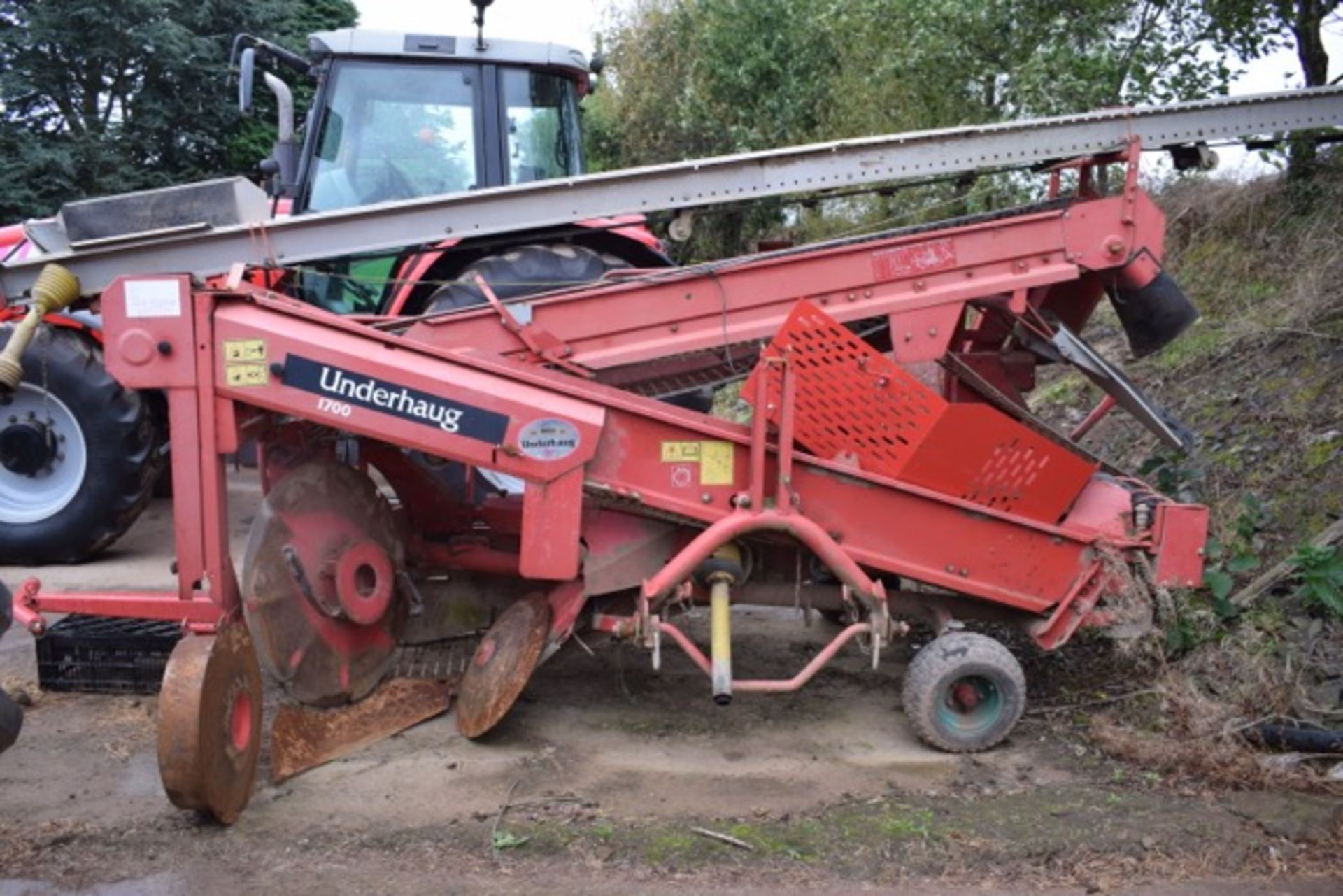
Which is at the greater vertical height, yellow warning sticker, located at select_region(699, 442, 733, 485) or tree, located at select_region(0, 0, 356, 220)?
tree, located at select_region(0, 0, 356, 220)

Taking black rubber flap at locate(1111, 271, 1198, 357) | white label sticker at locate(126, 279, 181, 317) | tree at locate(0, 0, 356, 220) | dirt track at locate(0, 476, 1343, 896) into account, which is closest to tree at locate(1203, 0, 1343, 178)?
black rubber flap at locate(1111, 271, 1198, 357)

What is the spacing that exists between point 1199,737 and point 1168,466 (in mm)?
1367

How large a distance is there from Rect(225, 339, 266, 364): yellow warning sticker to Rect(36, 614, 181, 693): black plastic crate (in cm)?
138

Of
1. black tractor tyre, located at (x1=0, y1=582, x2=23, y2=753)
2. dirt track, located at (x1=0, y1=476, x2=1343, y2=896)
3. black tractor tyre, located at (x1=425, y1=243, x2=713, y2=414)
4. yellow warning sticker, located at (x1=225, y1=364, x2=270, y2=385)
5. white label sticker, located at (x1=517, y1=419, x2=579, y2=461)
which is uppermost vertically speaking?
black tractor tyre, located at (x1=425, y1=243, x2=713, y2=414)

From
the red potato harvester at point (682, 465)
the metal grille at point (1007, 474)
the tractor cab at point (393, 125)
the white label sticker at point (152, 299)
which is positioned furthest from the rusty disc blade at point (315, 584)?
the metal grille at point (1007, 474)

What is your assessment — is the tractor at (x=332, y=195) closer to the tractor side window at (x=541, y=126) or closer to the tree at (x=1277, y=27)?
the tractor side window at (x=541, y=126)

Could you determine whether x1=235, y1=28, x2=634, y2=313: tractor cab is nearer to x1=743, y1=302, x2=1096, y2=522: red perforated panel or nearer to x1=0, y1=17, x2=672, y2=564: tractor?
x1=0, y1=17, x2=672, y2=564: tractor

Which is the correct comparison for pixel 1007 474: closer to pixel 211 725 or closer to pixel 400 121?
pixel 211 725

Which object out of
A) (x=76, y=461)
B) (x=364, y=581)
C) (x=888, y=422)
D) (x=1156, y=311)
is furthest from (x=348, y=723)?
(x=1156, y=311)

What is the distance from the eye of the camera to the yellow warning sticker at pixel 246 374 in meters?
3.70

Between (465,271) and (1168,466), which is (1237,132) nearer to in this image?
(1168,466)

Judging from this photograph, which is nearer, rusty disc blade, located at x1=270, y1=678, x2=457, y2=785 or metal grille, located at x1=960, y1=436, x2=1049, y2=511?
rusty disc blade, located at x1=270, y1=678, x2=457, y2=785

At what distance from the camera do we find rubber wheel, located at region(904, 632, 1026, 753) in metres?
4.11

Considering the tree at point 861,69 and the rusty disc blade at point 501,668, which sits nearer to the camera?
the rusty disc blade at point 501,668
